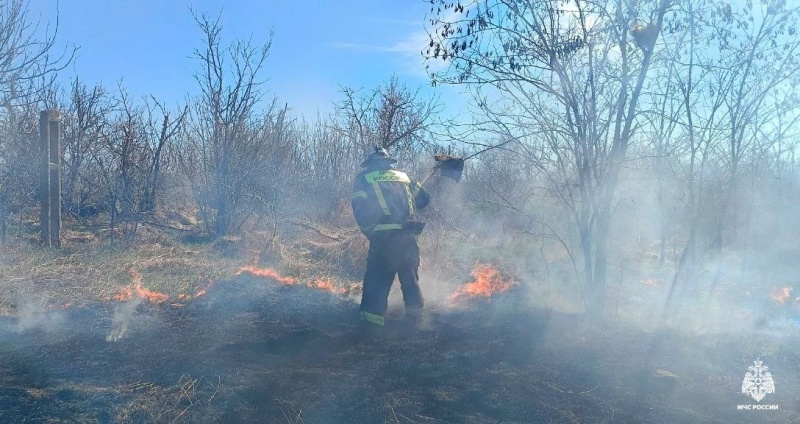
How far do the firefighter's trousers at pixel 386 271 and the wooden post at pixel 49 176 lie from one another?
18.7ft

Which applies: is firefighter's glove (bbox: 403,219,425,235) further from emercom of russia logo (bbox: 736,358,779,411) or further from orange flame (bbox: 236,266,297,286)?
emercom of russia logo (bbox: 736,358,779,411)

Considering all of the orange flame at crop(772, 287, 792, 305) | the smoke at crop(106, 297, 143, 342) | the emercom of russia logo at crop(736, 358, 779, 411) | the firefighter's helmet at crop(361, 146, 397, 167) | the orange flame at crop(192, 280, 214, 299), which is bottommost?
the emercom of russia logo at crop(736, 358, 779, 411)

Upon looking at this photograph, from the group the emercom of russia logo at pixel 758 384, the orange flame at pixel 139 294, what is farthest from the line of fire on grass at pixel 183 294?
the emercom of russia logo at pixel 758 384

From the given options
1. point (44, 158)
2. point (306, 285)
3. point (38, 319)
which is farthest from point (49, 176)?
point (306, 285)

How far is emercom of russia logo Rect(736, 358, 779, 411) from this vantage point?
Answer: 13.5 feet

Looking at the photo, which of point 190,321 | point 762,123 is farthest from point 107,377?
point 762,123

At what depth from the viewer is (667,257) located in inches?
484

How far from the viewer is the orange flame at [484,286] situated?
24.0 feet

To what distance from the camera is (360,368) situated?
4.62m

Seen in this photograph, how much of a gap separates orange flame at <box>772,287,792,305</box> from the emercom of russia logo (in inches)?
142

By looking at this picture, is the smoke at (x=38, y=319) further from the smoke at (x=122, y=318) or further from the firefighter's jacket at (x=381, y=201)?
the firefighter's jacket at (x=381, y=201)

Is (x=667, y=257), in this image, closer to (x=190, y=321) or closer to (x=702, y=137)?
(x=702, y=137)

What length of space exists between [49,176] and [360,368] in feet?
22.4

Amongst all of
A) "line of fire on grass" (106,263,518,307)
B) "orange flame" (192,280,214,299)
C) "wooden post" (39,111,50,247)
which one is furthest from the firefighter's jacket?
"wooden post" (39,111,50,247)
